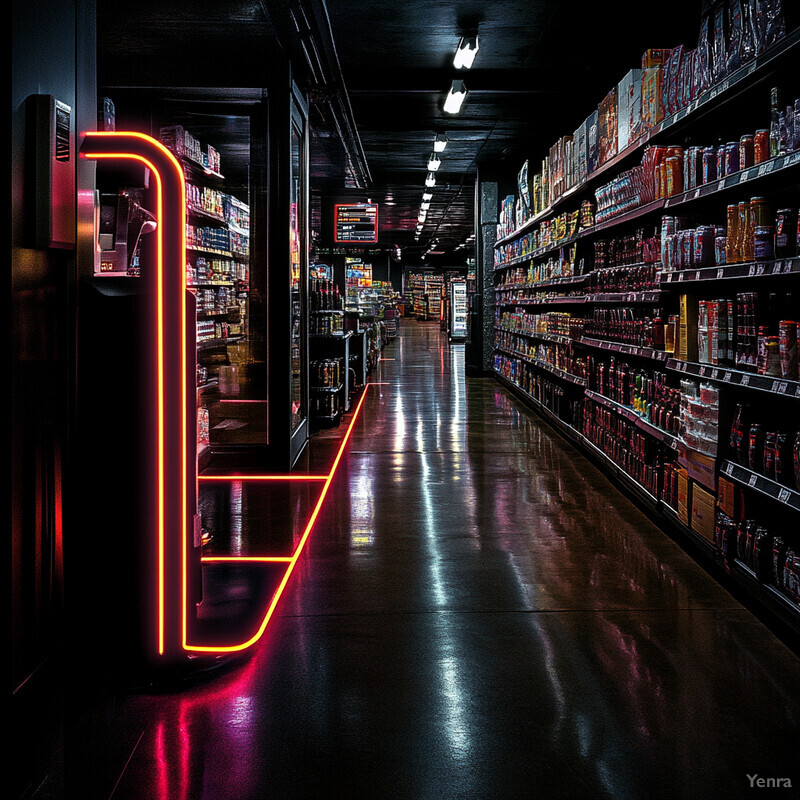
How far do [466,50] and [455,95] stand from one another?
1.37m

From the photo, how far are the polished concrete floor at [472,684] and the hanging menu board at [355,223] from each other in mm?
9020

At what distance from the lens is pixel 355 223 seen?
1364 cm

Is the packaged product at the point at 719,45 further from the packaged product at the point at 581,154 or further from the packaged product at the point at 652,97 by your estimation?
the packaged product at the point at 581,154

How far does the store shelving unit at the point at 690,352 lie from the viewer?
3.33 metres

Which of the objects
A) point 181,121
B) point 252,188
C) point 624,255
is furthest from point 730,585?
point 181,121

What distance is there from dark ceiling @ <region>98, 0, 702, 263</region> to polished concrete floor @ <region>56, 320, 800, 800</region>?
3647mm

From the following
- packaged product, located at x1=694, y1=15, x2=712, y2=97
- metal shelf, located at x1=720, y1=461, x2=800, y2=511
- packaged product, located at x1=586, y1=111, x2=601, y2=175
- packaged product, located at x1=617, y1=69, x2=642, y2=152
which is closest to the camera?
metal shelf, located at x1=720, y1=461, x2=800, y2=511

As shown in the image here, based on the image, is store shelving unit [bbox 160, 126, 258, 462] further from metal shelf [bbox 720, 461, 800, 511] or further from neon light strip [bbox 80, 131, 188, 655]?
metal shelf [bbox 720, 461, 800, 511]

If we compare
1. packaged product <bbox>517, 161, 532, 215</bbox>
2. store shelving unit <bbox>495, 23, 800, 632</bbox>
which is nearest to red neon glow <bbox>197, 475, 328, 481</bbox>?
store shelving unit <bbox>495, 23, 800, 632</bbox>

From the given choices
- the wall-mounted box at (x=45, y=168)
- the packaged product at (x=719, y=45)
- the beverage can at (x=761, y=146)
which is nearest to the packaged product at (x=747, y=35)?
the packaged product at (x=719, y=45)

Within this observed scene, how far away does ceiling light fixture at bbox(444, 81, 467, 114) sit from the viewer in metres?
8.70

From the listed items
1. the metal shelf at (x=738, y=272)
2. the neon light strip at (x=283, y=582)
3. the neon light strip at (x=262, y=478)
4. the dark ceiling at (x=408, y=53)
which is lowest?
the neon light strip at (x=283, y=582)

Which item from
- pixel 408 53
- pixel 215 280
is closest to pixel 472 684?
pixel 215 280

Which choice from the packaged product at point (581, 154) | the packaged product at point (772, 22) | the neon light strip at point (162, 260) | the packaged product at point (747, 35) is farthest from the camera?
the packaged product at point (581, 154)
